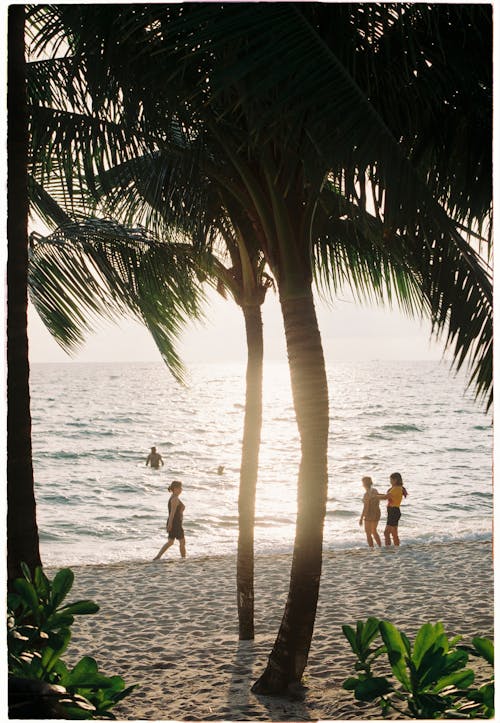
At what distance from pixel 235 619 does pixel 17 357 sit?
4.84 m

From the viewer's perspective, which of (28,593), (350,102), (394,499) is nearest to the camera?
(350,102)

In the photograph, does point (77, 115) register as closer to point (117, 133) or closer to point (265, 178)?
point (117, 133)

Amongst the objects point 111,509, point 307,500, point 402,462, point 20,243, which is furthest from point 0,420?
point 402,462

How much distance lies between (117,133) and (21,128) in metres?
1.52

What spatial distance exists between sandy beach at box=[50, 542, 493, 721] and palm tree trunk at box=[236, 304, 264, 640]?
0.34 metres

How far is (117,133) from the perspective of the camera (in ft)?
17.5

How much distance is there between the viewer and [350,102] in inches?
125

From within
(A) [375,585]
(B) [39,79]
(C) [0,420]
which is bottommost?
(A) [375,585]

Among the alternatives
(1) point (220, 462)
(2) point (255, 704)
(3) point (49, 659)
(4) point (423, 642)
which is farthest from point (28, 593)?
(1) point (220, 462)

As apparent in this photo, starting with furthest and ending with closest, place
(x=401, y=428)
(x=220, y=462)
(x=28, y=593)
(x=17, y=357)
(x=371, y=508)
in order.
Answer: (x=401, y=428), (x=220, y=462), (x=371, y=508), (x=17, y=357), (x=28, y=593)

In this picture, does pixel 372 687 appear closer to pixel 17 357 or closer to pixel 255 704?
pixel 17 357

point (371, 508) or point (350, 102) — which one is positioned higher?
point (350, 102)

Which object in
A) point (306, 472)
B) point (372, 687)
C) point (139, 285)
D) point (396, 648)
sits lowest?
point (372, 687)

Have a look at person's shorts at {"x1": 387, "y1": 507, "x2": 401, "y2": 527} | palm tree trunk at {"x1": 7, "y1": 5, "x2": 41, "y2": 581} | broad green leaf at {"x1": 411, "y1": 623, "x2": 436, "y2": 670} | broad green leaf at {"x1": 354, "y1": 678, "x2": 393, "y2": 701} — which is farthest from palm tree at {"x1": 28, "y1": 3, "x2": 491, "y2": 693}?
person's shorts at {"x1": 387, "y1": 507, "x2": 401, "y2": 527}
